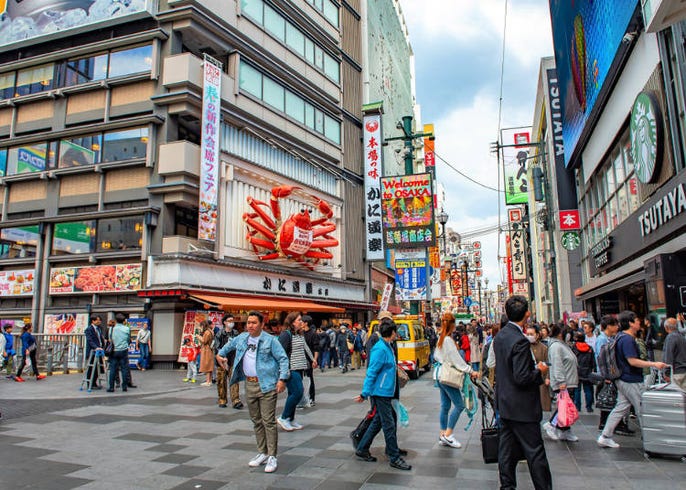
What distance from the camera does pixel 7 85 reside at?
2433 cm

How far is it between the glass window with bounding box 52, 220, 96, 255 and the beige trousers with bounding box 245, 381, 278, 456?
17.8 meters

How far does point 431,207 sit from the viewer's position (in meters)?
23.0

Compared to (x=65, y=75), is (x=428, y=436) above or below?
below

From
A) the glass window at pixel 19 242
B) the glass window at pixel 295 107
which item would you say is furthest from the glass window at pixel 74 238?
the glass window at pixel 295 107

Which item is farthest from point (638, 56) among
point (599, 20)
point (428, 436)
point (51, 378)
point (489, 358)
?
point (51, 378)

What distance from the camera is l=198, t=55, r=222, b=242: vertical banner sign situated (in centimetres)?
1969

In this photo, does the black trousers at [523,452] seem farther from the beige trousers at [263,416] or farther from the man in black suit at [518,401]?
the beige trousers at [263,416]

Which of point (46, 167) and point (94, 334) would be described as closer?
point (94, 334)

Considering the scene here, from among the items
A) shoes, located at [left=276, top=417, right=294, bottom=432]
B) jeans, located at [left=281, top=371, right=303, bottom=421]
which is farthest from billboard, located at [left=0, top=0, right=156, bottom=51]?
shoes, located at [left=276, top=417, right=294, bottom=432]

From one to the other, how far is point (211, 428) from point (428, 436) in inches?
144

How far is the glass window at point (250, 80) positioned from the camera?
2366cm

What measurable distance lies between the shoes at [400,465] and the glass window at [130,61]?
2024cm

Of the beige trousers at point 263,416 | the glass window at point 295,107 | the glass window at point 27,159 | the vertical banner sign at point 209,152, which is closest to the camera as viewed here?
the beige trousers at point 263,416

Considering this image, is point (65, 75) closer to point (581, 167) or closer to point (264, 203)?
point (264, 203)
